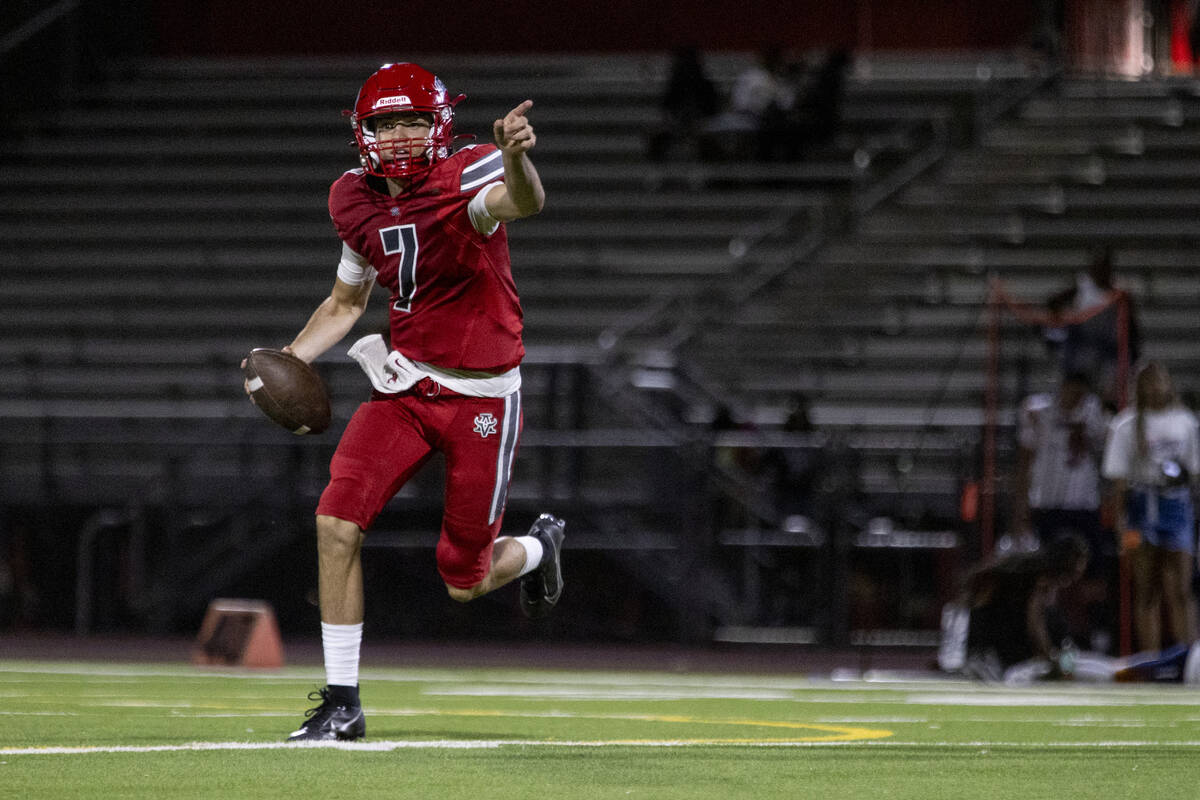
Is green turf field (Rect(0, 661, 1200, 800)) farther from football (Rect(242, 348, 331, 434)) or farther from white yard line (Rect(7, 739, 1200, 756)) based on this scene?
football (Rect(242, 348, 331, 434))

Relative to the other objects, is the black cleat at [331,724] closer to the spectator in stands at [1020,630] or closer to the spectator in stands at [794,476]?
the spectator in stands at [1020,630]

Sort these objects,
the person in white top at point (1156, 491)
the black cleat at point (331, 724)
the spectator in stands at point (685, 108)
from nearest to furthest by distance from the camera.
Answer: the black cleat at point (331, 724), the person in white top at point (1156, 491), the spectator in stands at point (685, 108)

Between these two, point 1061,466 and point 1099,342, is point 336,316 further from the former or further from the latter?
point 1099,342

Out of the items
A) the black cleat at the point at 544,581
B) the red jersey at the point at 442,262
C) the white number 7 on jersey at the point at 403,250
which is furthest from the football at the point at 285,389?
the black cleat at the point at 544,581

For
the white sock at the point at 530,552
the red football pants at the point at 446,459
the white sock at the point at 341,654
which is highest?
the red football pants at the point at 446,459

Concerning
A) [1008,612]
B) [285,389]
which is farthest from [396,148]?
[1008,612]

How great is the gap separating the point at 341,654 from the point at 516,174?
1542 millimetres

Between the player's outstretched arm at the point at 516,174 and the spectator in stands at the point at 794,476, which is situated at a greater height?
the player's outstretched arm at the point at 516,174

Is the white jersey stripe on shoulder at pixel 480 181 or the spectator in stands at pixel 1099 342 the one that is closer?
the white jersey stripe on shoulder at pixel 480 181

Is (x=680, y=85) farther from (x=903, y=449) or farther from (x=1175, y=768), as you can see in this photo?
(x=1175, y=768)

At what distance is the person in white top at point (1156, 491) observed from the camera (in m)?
11.4

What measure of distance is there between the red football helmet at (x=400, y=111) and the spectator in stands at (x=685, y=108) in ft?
45.1

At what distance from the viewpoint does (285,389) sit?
6203mm

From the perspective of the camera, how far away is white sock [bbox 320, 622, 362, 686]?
596cm
